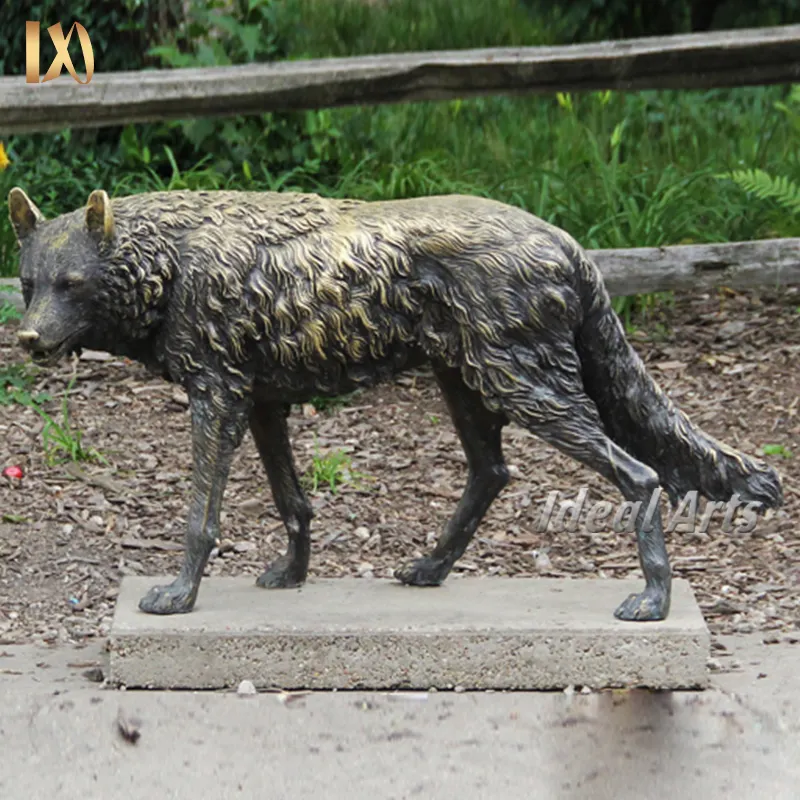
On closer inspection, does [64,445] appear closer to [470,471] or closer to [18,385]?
[18,385]

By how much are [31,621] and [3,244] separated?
8.77 feet

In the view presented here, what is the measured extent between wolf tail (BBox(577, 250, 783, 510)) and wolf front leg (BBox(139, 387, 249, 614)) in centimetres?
100

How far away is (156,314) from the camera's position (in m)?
3.82

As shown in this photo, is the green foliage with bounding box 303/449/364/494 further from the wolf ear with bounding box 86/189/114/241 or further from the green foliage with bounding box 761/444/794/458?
the wolf ear with bounding box 86/189/114/241

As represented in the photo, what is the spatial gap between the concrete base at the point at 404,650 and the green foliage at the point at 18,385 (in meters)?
2.27

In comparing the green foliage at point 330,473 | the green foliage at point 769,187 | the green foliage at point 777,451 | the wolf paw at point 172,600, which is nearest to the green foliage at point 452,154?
the green foliage at point 769,187

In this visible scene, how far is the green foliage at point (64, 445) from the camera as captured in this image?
5.75 m

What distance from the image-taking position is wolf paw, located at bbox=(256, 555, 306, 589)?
172 inches

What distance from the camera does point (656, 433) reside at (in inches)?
161

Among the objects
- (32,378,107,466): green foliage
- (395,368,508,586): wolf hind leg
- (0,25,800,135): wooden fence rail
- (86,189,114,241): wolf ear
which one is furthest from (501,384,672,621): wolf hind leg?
(0,25,800,135): wooden fence rail

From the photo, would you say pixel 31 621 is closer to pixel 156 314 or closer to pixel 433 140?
pixel 156 314

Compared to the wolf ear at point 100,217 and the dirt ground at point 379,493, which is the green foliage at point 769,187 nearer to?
the dirt ground at point 379,493

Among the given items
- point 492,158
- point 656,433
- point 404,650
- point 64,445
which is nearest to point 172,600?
point 404,650

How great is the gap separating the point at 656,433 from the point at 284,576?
3.97ft
